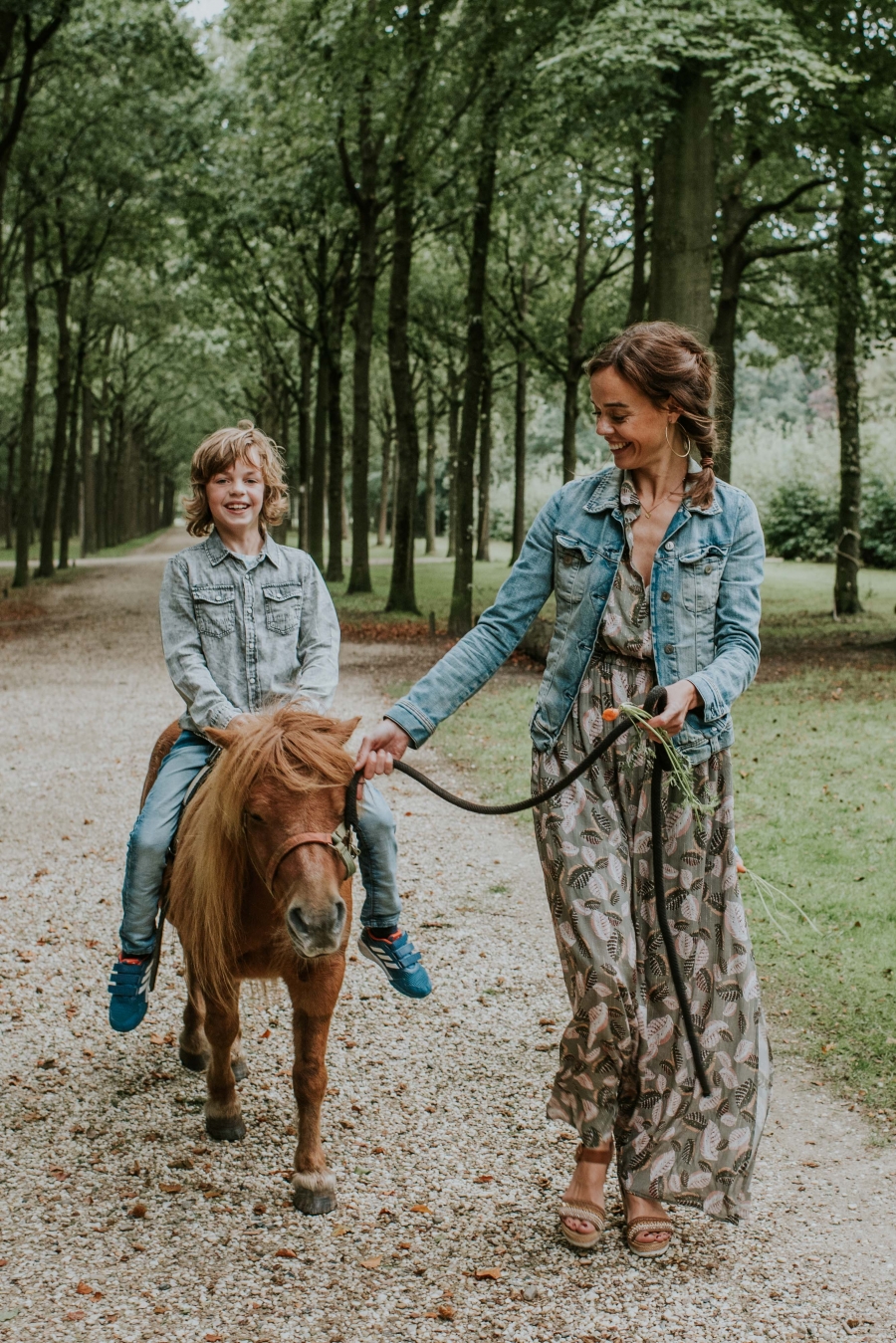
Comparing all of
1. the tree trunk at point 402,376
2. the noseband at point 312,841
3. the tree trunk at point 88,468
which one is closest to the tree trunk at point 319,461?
the tree trunk at point 402,376

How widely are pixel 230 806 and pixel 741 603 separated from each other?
1.57m

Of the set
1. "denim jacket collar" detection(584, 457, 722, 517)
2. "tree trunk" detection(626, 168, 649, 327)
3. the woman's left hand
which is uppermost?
"tree trunk" detection(626, 168, 649, 327)

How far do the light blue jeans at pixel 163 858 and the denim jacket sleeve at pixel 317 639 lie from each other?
473 millimetres

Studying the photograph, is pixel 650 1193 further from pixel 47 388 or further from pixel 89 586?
pixel 47 388

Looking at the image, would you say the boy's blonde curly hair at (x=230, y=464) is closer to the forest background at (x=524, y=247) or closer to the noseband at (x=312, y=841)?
the noseband at (x=312, y=841)

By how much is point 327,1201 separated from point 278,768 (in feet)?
4.89

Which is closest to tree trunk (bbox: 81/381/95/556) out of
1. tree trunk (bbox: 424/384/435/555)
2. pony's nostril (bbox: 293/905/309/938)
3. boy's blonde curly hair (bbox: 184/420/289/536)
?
tree trunk (bbox: 424/384/435/555)

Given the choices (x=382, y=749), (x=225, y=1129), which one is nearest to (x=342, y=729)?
(x=382, y=749)

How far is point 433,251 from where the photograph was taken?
29.7m

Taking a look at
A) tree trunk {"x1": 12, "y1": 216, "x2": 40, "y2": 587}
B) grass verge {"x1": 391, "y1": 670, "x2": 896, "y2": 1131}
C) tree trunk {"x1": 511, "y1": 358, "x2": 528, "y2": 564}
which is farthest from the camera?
tree trunk {"x1": 511, "y1": 358, "x2": 528, "y2": 564}

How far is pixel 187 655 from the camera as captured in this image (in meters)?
4.17

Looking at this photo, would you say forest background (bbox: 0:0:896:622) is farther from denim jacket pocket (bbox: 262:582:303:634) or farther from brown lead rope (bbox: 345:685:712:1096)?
denim jacket pocket (bbox: 262:582:303:634)

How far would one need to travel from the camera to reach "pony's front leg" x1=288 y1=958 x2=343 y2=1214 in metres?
3.69

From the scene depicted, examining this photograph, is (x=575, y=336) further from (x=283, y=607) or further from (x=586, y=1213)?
(x=586, y=1213)
